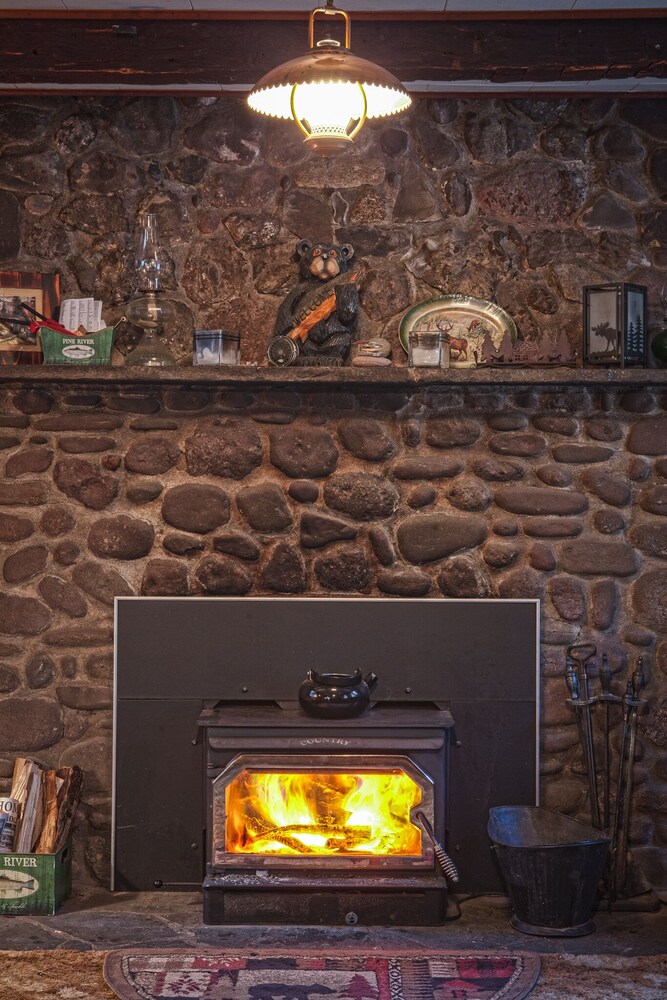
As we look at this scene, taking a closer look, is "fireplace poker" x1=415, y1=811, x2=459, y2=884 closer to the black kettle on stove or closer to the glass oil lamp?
the black kettle on stove

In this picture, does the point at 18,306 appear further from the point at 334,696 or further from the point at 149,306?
the point at 334,696

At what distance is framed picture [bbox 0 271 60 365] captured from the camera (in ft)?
10.9

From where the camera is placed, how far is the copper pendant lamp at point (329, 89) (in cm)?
232

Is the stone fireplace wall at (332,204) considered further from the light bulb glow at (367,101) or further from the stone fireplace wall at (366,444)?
the light bulb glow at (367,101)

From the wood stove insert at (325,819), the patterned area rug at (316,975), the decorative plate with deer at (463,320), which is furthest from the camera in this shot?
the decorative plate with deer at (463,320)

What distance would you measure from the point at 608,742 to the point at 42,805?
5.63ft

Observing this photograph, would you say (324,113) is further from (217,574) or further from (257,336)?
(217,574)

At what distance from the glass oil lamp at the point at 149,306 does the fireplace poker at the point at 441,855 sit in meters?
1.53

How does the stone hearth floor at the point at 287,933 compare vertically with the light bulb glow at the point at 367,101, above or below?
below

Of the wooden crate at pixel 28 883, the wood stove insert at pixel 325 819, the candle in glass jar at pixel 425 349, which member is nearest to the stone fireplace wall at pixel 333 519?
the candle in glass jar at pixel 425 349

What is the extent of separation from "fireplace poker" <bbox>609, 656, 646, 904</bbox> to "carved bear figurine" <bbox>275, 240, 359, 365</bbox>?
53.1 inches

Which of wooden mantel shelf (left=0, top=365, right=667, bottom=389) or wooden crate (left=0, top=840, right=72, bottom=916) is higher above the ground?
wooden mantel shelf (left=0, top=365, right=667, bottom=389)

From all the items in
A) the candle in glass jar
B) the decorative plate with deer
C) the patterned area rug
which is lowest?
the patterned area rug

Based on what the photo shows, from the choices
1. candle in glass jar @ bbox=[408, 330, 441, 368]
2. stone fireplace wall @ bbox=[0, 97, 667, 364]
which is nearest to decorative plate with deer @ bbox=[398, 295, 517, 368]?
stone fireplace wall @ bbox=[0, 97, 667, 364]
